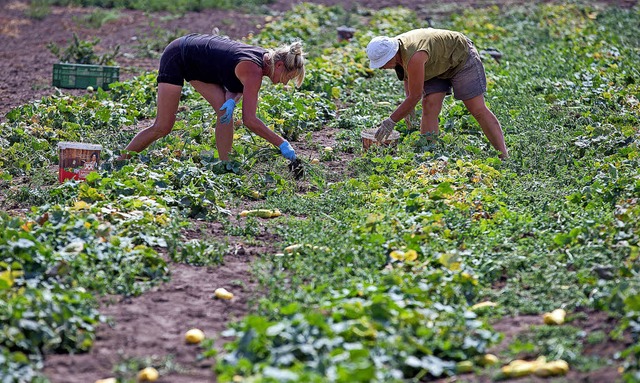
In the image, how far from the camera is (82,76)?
10.7 metres

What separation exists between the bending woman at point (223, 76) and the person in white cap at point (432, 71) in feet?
2.60

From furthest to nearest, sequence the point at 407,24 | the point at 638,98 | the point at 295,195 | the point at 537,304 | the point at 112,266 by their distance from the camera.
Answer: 1. the point at 407,24
2. the point at 638,98
3. the point at 295,195
4. the point at 112,266
5. the point at 537,304

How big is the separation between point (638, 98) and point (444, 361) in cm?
617

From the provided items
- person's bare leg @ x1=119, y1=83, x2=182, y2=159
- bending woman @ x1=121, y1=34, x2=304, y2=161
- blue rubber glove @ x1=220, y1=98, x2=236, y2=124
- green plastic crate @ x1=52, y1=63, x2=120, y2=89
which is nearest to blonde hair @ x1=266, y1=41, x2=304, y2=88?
bending woman @ x1=121, y1=34, x2=304, y2=161

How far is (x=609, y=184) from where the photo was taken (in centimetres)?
643

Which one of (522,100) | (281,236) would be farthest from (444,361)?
(522,100)

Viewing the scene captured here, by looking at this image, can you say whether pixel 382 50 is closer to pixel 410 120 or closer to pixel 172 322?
pixel 410 120

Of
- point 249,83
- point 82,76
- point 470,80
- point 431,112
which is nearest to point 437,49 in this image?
point 470,80

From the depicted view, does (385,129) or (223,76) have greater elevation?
(223,76)

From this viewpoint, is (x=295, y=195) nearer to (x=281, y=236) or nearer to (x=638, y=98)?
(x=281, y=236)

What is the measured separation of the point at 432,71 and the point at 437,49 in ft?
0.71

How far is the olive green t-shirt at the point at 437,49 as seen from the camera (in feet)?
24.2

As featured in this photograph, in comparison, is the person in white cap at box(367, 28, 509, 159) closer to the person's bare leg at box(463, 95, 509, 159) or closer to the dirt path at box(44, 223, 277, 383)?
the person's bare leg at box(463, 95, 509, 159)

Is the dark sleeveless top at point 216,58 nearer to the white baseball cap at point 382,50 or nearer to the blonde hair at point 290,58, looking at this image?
the blonde hair at point 290,58
